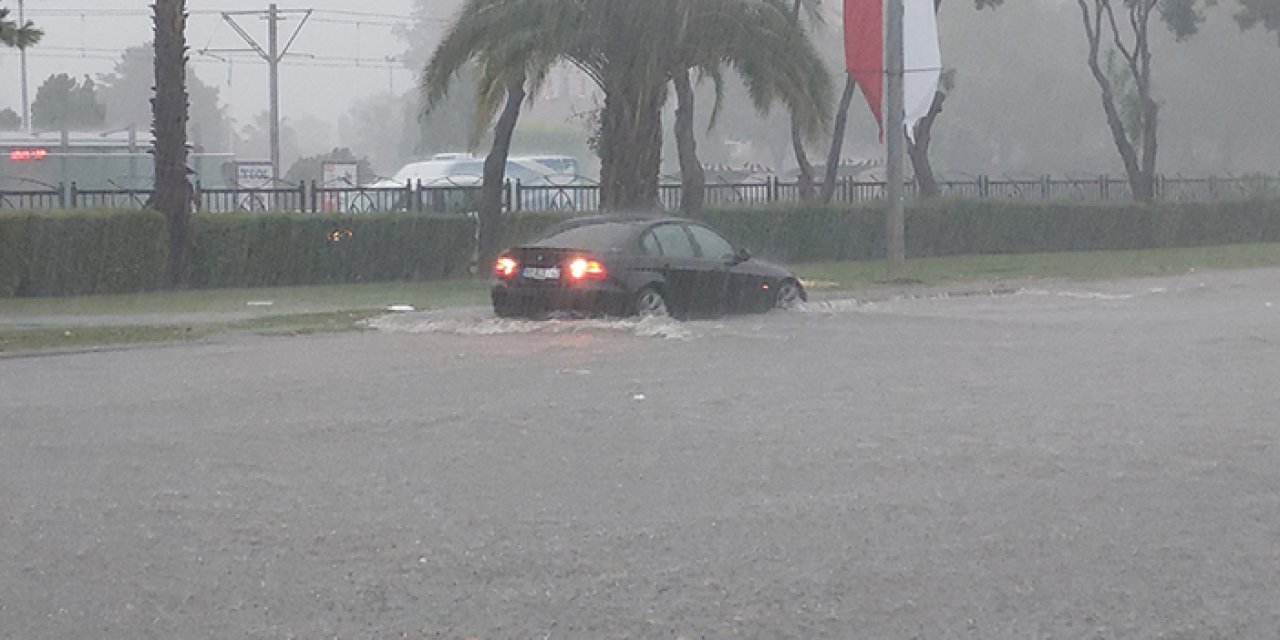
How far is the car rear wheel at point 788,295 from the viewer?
22953 millimetres

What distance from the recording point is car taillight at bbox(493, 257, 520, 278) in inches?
824

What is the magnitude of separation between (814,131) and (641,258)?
41.7ft

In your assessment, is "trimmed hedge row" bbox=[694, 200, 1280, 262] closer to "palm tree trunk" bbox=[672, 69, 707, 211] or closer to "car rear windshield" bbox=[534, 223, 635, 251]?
"palm tree trunk" bbox=[672, 69, 707, 211]

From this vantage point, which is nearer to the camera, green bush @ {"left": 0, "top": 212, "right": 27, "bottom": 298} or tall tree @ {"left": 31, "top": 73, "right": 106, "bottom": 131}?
green bush @ {"left": 0, "top": 212, "right": 27, "bottom": 298}

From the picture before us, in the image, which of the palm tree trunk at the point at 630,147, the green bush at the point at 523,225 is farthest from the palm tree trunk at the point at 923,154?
the green bush at the point at 523,225

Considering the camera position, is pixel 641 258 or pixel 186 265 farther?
pixel 186 265

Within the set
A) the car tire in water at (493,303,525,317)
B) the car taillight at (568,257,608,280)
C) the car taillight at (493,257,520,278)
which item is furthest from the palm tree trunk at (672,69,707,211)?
the car taillight at (568,257,608,280)

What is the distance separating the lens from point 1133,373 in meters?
15.5

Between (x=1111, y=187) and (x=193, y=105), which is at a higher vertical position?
(x=193, y=105)

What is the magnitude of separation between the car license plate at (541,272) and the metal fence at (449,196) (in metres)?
10.2

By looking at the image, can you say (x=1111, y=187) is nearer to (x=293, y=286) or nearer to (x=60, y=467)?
(x=293, y=286)

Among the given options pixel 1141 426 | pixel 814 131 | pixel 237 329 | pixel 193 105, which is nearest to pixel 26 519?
pixel 1141 426

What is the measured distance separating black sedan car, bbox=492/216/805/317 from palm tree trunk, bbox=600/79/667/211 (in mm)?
9726

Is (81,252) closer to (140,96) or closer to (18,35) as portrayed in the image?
(18,35)
